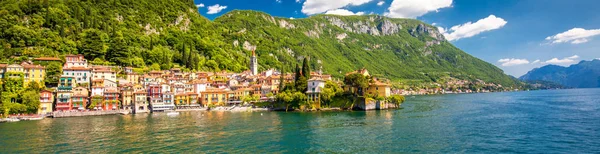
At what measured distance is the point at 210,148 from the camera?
1108 inches

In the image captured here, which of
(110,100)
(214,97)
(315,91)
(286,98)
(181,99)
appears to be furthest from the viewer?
(214,97)

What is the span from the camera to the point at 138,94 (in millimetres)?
70000

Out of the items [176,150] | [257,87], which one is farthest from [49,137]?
[257,87]

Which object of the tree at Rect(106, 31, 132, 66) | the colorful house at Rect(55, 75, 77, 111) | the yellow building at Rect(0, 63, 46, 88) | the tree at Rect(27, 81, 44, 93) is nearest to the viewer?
the tree at Rect(27, 81, 44, 93)

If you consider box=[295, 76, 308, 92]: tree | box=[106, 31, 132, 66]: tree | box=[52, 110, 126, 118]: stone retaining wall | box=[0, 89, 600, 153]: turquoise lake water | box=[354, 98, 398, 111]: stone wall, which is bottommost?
box=[0, 89, 600, 153]: turquoise lake water

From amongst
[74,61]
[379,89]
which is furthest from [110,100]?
[379,89]

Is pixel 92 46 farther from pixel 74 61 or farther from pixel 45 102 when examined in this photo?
pixel 45 102

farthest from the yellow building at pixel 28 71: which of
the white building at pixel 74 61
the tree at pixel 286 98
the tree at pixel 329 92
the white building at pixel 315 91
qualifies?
the tree at pixel 329 92

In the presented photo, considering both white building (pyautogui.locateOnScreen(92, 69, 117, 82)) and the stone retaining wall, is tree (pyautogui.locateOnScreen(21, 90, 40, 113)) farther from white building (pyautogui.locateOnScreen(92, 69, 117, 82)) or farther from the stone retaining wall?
white building (pyautogui.locateOnScreen(92, 69, 117, 82))

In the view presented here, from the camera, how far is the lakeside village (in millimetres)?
59031

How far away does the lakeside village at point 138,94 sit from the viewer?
59.0 meters

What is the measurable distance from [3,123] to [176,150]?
130ft

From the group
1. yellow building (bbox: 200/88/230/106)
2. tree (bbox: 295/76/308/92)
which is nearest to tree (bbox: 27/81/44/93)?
yellow building (bbox: 200/88/230/106)

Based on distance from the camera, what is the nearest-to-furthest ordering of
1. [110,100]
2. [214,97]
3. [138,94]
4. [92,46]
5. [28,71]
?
[28,71], [110,100], [138,94], [214,97], [92,46]
